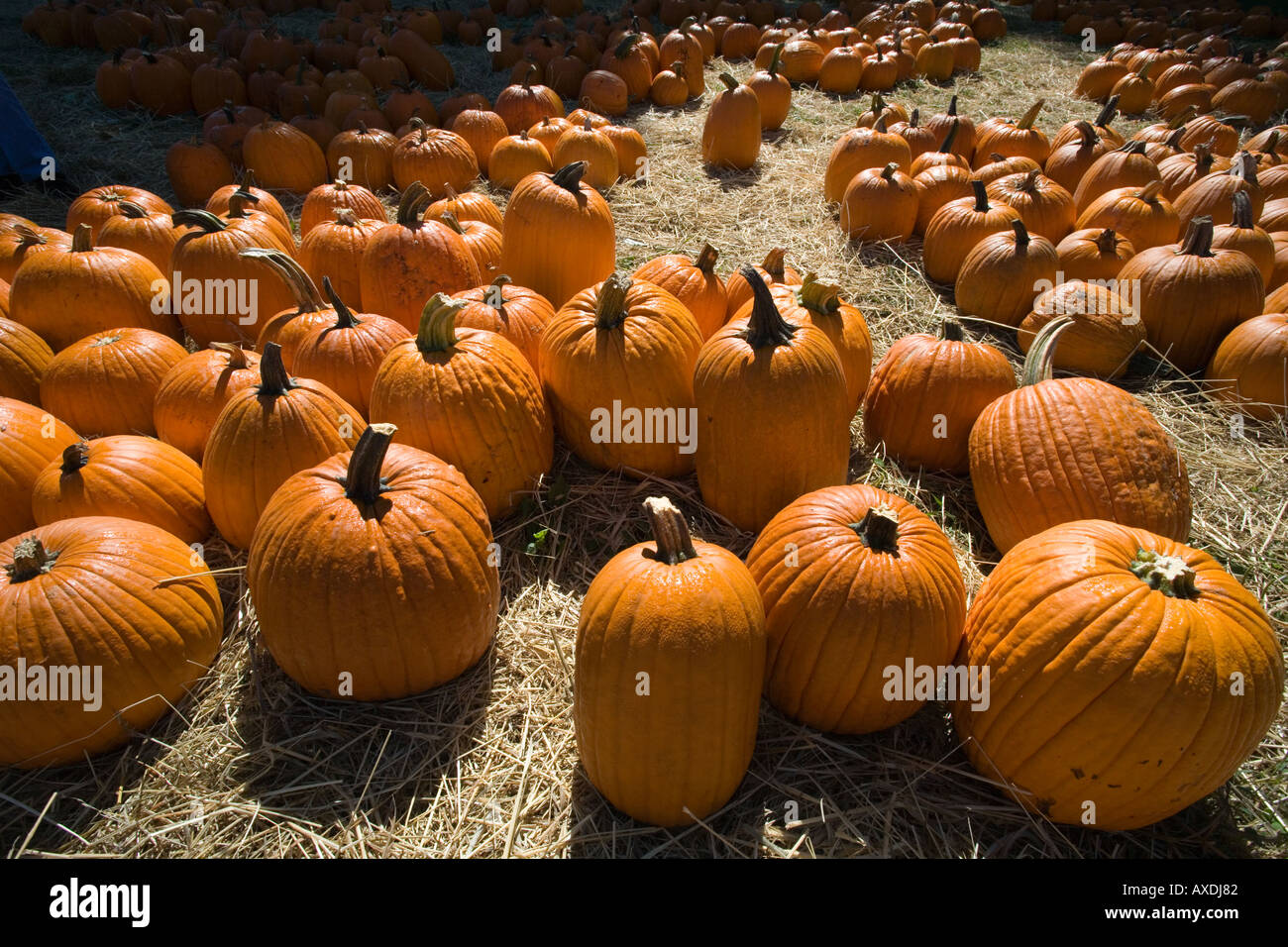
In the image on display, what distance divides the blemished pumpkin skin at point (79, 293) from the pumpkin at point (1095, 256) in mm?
5905

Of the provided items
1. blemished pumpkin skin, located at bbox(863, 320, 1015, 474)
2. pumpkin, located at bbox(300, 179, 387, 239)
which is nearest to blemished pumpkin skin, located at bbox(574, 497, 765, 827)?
blemished pumpkin skin, located at bbox(863, 320, 1015, 474)

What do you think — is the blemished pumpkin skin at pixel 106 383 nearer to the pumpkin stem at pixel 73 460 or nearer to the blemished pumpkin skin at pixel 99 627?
the pumpkin stem at pixel 73 460

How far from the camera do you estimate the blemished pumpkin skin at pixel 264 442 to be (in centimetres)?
304

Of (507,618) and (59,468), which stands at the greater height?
(59,468)

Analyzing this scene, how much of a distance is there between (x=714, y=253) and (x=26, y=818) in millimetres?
3774

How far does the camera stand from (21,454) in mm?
3258

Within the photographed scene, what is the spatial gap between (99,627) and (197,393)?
1.33m

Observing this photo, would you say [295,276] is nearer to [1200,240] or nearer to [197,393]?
[197,393]

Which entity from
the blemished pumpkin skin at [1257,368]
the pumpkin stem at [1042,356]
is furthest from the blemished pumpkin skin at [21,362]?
the blemished pumpkin skin at [1257,368]

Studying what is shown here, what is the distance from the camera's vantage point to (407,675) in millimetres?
2697

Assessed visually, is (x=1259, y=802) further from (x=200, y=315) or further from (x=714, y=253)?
(x=200, y=315)

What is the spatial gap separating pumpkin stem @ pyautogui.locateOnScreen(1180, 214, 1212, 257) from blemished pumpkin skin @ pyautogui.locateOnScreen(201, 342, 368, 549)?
16.9 ft

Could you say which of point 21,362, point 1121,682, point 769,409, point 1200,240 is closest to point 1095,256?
point 1200,240

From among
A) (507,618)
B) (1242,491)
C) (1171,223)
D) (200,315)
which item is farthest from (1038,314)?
(200,315)
